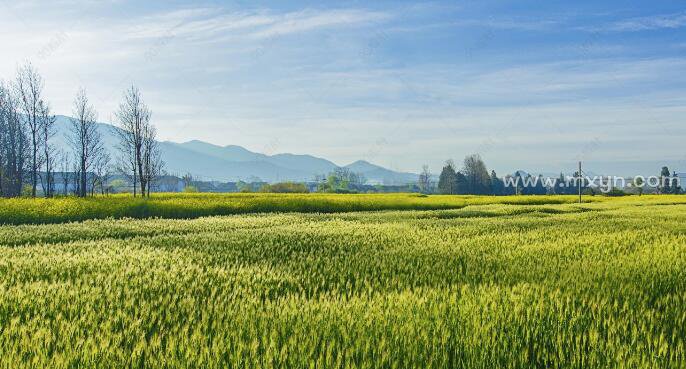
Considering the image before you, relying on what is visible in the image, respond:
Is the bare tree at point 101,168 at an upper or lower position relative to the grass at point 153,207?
upper

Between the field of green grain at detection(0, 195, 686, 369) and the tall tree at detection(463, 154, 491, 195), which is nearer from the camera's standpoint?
the field of green grain at detection(0, 195, 686, 369)

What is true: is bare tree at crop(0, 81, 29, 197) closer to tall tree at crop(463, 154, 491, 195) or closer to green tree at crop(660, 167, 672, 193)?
tall tree at crop(463, 154, 491, 195)

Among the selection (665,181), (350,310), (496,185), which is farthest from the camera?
(496,185)

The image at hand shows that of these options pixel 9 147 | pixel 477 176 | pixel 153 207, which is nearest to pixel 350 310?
pixel 153 207

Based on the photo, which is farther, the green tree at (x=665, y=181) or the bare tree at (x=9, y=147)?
the green tree at (x=665, y=181)

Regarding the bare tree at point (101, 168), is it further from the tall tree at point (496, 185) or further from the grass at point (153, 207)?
the tall tree at point (496, 185)

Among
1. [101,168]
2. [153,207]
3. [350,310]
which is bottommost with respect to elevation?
[350,310]

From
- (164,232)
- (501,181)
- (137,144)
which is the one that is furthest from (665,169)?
(164,232)

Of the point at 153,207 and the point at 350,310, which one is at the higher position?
the point at 153,207

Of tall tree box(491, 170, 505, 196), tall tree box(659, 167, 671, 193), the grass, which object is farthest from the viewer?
tall tree box(491, 170, 505, 196)

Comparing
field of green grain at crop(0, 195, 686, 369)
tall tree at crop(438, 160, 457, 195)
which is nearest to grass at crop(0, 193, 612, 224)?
field of green grain at crop(0, 195, 686, 369)

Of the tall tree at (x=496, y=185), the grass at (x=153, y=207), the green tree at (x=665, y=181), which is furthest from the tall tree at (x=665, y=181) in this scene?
the grass at (x=153, y=207)

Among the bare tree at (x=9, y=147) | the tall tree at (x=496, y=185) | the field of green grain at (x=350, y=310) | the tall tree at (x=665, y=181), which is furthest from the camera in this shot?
the tall tree at (x=496, y=185)

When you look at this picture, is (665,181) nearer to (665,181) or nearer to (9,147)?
(665,181)
